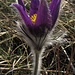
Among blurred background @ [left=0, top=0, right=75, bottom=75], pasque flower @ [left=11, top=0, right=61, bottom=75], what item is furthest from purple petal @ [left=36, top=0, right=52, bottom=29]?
blurred background @ [left=0, top=0, right=75, bottom=75]

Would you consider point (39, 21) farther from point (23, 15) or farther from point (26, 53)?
point (26, 53)

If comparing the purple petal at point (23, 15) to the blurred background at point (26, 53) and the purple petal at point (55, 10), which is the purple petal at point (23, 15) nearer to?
the purple petal at point (55, 10)

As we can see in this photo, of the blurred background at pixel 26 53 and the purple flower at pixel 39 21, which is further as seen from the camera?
the blurred background at pixel 26 53

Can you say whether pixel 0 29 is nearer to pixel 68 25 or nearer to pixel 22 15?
pixel 68 25

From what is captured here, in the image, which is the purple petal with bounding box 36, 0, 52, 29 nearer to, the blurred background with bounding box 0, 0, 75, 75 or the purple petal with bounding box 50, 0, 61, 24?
the purple petal with bounding box 50, 0, 61, 24

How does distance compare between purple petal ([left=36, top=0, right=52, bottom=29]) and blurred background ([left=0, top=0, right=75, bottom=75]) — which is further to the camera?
blurred background ([left=0, top=0, right=75, bottom=75])

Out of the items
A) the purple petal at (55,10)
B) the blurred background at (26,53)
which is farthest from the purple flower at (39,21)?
the blurred background at (26,53)

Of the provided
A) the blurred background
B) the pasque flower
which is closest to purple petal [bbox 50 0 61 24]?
the pasque flower
